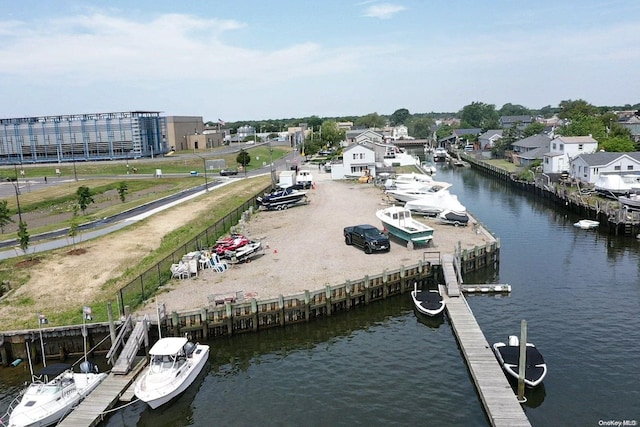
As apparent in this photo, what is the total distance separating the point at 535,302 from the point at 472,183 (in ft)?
194

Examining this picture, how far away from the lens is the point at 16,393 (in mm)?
23219

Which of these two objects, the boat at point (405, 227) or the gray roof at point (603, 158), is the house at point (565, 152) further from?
the boat at point (405, 227)

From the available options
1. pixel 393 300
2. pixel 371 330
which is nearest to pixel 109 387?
pixel 371 330

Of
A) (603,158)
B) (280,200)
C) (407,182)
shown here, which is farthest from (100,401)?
(603,158)

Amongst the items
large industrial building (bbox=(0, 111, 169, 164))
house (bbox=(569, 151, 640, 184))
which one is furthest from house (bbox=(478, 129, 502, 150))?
large industrial building (bbox=(0, 111, 169, 164))

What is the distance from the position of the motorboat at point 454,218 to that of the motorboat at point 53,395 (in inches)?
1237

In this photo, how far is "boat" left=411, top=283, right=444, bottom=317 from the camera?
95.5ft

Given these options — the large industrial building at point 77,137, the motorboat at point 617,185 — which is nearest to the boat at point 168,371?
the motorboat at point 617,185

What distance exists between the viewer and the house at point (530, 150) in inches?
3541

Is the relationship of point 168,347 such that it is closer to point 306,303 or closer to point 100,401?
point 100,401

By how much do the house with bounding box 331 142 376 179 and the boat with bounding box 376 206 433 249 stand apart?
3815cm

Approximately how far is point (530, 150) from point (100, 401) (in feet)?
297

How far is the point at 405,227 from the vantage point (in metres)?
39.0

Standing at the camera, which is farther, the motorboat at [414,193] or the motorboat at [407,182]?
the motorboat at [407,182]
